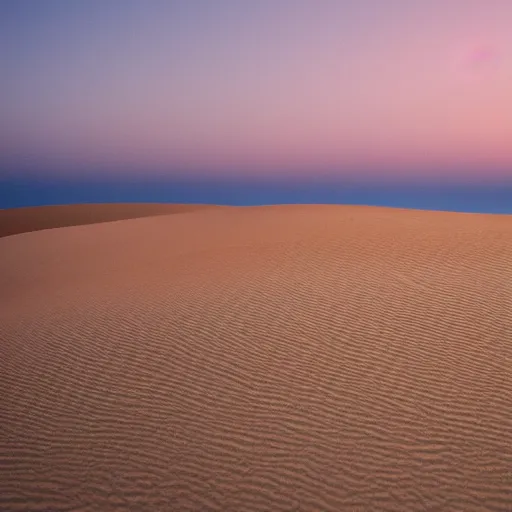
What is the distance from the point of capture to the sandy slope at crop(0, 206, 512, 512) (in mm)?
4707

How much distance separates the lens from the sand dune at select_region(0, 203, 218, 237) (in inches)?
1868

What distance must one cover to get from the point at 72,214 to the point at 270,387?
160 ft

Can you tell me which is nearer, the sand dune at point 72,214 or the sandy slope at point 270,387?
A: the sandy slope at point 270,387

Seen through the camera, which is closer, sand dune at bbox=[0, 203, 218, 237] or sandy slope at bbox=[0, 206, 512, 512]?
sandy slope at bbox=[0, 206, 512, 512]

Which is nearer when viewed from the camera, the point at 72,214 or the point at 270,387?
the point at 270,387

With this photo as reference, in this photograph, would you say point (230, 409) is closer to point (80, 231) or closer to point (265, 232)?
point (265, 232)

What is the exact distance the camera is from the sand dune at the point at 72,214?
1868 inches

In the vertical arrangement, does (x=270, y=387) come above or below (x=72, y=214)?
below

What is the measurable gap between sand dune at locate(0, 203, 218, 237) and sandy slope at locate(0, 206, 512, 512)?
3603 centimetres

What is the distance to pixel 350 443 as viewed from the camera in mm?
5230

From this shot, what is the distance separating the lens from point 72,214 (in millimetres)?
51094

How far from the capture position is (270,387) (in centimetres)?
645

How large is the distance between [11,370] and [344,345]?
4932 millimetres

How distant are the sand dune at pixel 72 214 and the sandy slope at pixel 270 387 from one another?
118 ft
